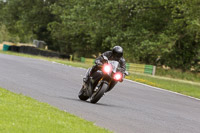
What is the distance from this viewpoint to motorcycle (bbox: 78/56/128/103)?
11109mm

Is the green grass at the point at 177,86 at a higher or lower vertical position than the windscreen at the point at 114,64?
lower

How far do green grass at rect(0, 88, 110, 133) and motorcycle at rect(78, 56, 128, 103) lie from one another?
2.86m

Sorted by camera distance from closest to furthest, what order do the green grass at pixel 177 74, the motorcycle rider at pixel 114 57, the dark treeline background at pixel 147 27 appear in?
the motorcycle rider at pixel 114 57
the dark treeline background at pixel 147 27
the green grass at pixel 177 74

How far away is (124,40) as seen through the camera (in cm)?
4156

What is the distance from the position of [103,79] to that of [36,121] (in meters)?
4.67

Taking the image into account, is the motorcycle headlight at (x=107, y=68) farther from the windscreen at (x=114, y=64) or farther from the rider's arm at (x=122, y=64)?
the rider's arm at (x=122, y=64)

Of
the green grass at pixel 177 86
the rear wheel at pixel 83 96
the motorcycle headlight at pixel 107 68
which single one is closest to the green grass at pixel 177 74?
the green grass at pixel 177 86

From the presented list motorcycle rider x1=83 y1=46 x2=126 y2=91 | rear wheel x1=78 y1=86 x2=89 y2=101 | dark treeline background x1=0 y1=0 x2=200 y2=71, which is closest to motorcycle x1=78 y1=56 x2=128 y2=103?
motorcycle rider x1=83 y1=46 x2=126 y2=91

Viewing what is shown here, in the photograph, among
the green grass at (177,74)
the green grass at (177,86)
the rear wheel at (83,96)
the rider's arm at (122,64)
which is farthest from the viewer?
the green grass at (177,74)

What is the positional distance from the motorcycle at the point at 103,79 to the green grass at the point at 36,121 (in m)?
2.86

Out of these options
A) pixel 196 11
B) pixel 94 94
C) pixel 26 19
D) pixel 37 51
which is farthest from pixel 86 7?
pixel 94 94

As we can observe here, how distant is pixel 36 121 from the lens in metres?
6.79

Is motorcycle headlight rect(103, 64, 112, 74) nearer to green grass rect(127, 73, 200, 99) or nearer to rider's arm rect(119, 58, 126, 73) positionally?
rider's arm rect(119, 58, 126, 73)

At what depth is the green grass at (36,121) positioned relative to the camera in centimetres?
612
